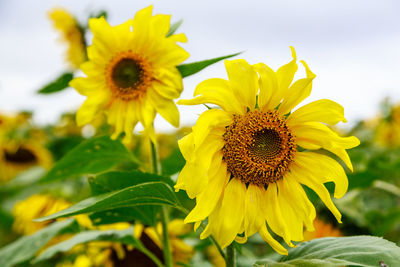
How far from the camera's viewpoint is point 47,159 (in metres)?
3.24

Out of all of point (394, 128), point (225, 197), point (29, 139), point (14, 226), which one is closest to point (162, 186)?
point (225, 197)

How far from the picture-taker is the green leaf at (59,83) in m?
1.30

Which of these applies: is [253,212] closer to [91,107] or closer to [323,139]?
[323,139]

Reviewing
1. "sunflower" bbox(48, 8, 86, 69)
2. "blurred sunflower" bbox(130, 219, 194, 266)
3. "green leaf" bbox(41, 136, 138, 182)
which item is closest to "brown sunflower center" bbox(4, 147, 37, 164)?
"sunflower" bbox(48, 8, 86, 69)

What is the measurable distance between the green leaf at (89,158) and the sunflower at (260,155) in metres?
0.45

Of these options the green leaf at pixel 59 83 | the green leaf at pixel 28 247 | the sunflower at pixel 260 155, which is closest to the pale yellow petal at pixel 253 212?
the sunflower at pixel 260 155

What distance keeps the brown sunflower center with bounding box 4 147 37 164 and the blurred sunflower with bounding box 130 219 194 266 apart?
2.21 meters

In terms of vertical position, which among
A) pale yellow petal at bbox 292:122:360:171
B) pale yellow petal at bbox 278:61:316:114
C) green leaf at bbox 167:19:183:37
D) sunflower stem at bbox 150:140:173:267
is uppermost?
green leaf at bbox 167:19:183:37

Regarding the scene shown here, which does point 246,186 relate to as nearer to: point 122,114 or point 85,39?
point 122,114

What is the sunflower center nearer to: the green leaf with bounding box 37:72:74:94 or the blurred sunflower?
the green leaf with bounding box 37:72:74:94

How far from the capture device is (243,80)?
0.77 m

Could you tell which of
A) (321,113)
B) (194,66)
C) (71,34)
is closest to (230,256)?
(321,113)

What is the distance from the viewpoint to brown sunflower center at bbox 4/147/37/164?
3.41 meters

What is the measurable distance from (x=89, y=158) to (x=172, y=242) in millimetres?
504
